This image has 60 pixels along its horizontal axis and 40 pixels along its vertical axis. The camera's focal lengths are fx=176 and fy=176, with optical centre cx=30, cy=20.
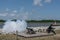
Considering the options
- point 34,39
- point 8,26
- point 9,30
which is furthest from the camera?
point 8,26

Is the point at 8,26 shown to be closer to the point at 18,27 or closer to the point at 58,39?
the point at 18,27

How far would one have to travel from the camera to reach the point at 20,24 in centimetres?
4416

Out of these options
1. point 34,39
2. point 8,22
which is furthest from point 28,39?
point 8,22

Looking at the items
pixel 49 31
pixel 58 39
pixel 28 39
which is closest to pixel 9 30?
pixel 49 31

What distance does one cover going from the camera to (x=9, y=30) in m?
39.7

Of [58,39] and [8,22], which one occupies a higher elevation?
[8,22]

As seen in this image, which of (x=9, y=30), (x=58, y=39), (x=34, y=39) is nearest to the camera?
(x=58, y=39)

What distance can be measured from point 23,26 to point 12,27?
3.34 meters

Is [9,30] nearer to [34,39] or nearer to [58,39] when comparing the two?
[34,39]

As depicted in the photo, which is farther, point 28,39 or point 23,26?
point 23,26

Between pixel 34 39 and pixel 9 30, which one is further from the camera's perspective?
pixel 9 30

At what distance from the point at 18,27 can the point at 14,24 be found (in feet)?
4.07

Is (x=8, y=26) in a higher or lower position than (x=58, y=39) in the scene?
higher

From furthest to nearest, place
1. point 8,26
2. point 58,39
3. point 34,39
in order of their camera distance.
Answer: point 8,26
point 34,39
point 58,39
